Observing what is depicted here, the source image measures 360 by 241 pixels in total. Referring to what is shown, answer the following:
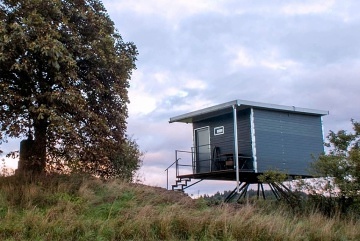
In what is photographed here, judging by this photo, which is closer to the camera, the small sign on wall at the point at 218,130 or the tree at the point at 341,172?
the tree at the point at 341,172

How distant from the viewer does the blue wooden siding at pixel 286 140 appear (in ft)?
65.4

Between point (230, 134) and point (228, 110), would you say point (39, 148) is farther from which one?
point (230, 134)

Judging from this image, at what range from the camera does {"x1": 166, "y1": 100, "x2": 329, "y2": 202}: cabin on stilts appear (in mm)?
19688

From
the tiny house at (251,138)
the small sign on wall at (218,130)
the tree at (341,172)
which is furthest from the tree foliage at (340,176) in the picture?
the small sign on wall at (218,130)

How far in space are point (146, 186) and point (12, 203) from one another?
453 cm

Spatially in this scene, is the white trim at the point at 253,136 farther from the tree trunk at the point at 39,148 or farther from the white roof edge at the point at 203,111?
the tree trunk at the point at 39,148

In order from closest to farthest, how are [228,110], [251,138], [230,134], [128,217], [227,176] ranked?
[128,217] < [251,138] < [228,110] < [230,134] < [227,176]

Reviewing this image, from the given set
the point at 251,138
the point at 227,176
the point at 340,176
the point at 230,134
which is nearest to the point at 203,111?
the point at 230,134

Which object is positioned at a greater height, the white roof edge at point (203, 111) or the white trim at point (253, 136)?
the white roof edge at point (203, 111)

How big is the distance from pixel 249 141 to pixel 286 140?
2.08 m

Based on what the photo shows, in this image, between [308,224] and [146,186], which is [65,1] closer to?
[146,186]

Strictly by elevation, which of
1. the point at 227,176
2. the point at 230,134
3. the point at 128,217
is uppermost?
the point at 230,134

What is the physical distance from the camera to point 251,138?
19703 mm

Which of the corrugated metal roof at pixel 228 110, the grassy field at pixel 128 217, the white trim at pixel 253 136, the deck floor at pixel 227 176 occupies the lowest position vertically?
the grassy field at pixel 128 217
